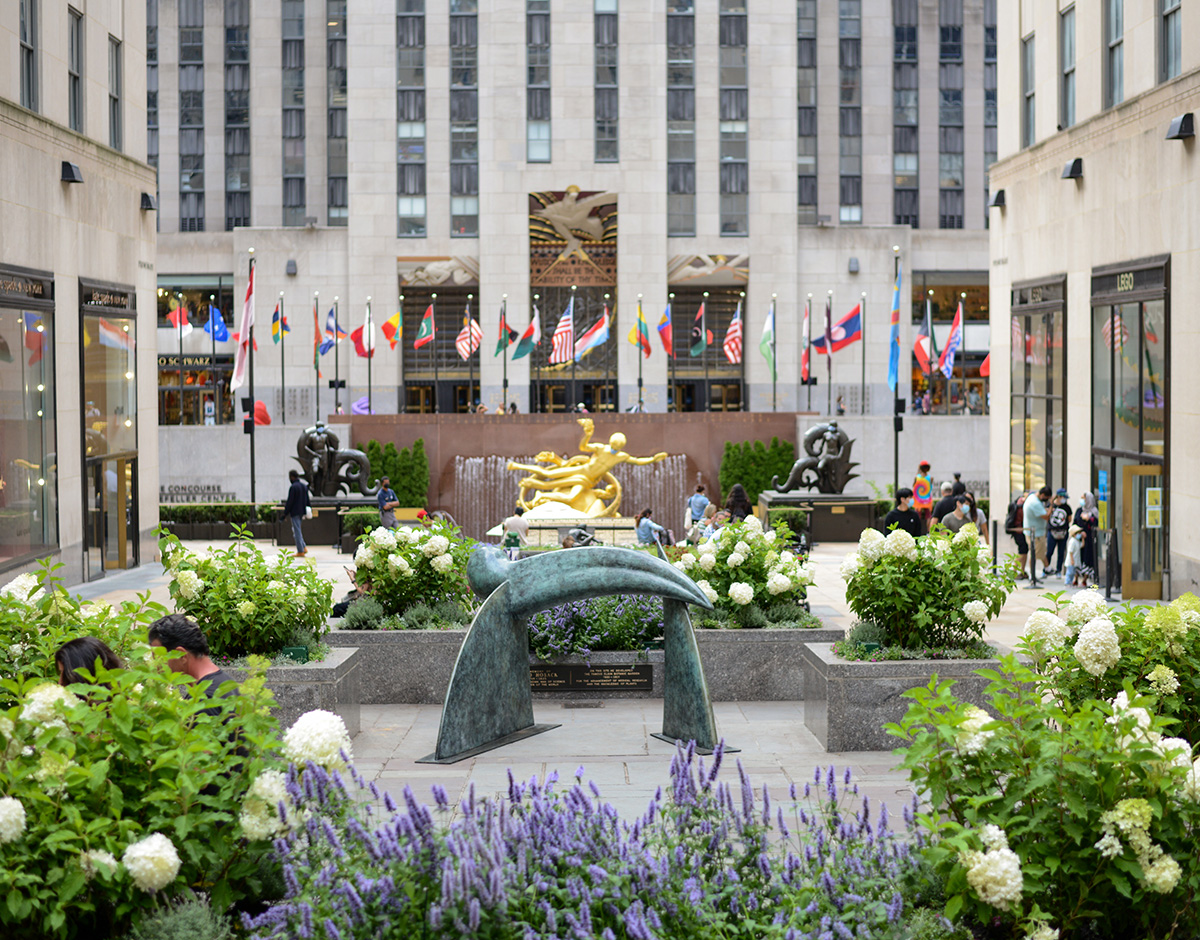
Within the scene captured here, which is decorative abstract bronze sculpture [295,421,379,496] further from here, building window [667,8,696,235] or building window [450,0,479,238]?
building window [667,8,696,235]

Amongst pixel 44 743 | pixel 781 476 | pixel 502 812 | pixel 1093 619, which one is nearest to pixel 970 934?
pixel 502 812

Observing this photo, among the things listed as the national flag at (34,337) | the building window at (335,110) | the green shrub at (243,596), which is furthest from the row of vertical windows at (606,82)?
the green shrub at (243,596)

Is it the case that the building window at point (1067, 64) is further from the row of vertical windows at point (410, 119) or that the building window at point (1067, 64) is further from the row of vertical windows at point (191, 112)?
the row of vertical windows at point (191, 112)

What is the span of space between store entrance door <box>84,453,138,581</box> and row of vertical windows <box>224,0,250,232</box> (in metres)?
51.5

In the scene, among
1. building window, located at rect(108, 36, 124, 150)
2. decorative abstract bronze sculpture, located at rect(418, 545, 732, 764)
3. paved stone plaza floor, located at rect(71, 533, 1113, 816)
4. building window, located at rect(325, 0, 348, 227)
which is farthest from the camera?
building window, located at rect(325, 0, 348, 227)

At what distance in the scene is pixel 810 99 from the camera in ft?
245

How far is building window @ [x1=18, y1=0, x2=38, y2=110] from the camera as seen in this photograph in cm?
2175

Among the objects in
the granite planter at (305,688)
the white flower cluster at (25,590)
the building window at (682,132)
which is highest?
the building window at (682,132)

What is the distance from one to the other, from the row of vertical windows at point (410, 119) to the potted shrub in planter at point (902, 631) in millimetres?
54246

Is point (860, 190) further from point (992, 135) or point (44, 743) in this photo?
point (44, 743)

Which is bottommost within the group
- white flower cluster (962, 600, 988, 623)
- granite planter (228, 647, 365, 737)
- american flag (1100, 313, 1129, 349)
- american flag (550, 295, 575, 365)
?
granite planter (228, 647, 365, 737)

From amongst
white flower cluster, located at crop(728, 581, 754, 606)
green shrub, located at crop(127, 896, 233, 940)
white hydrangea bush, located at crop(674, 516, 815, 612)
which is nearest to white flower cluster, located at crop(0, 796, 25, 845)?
green shrub, located at crop(127, 896, 233, 940)

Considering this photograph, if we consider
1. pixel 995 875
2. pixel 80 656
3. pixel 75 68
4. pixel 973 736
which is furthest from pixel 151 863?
pixel 75 68

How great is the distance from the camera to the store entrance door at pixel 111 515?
959 inches
